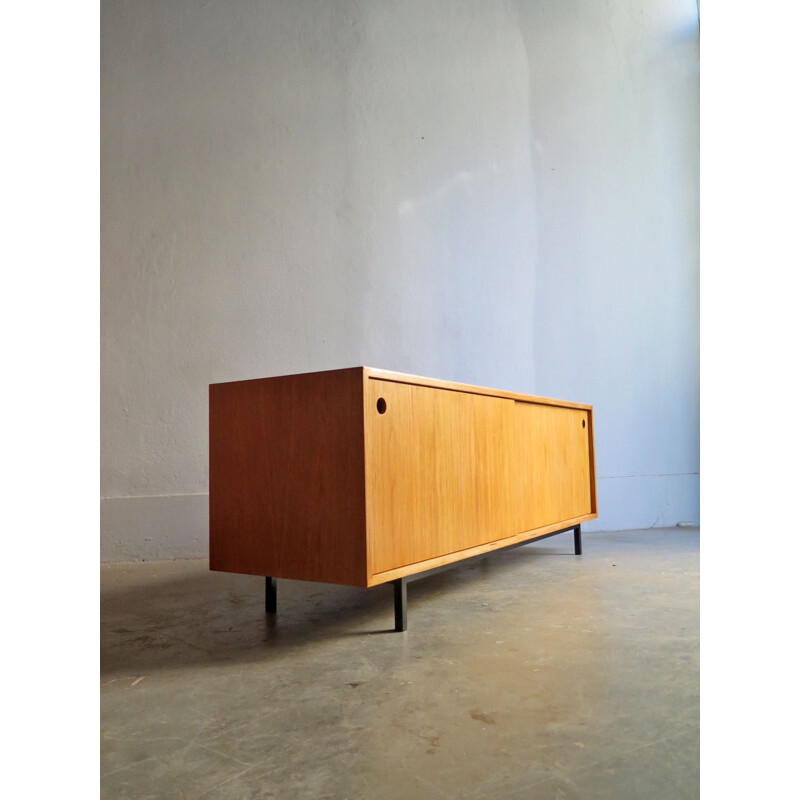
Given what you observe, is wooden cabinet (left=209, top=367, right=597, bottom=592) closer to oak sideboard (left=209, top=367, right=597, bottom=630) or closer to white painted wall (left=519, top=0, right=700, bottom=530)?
oak sideboard (left=209, top=367, right=597, bottom=630)

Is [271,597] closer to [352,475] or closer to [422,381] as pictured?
[352,475]

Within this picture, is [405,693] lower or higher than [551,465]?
lower

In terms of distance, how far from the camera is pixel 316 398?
1.78 m

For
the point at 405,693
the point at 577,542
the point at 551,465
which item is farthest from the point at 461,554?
the point at 577,542

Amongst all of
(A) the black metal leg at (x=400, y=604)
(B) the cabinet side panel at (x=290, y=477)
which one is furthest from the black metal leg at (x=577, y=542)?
(B) the cabinet side panel at (x=290, y=477)

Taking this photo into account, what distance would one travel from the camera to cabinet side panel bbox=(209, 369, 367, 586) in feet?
5.57

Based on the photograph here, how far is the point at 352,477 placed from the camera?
1695 millimetres

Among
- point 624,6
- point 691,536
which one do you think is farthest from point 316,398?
point 624,6

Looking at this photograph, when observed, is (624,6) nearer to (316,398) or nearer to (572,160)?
(572,160)

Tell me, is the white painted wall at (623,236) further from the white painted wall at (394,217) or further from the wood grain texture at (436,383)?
the wood grain texture at (436,383)

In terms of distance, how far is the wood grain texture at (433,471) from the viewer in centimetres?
173

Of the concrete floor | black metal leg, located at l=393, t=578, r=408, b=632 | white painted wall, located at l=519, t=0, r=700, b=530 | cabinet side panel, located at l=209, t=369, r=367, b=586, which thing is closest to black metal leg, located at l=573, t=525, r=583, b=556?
the concrete floor

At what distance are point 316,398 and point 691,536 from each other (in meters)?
2.70

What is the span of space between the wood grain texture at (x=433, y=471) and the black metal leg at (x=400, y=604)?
2.8 inches
